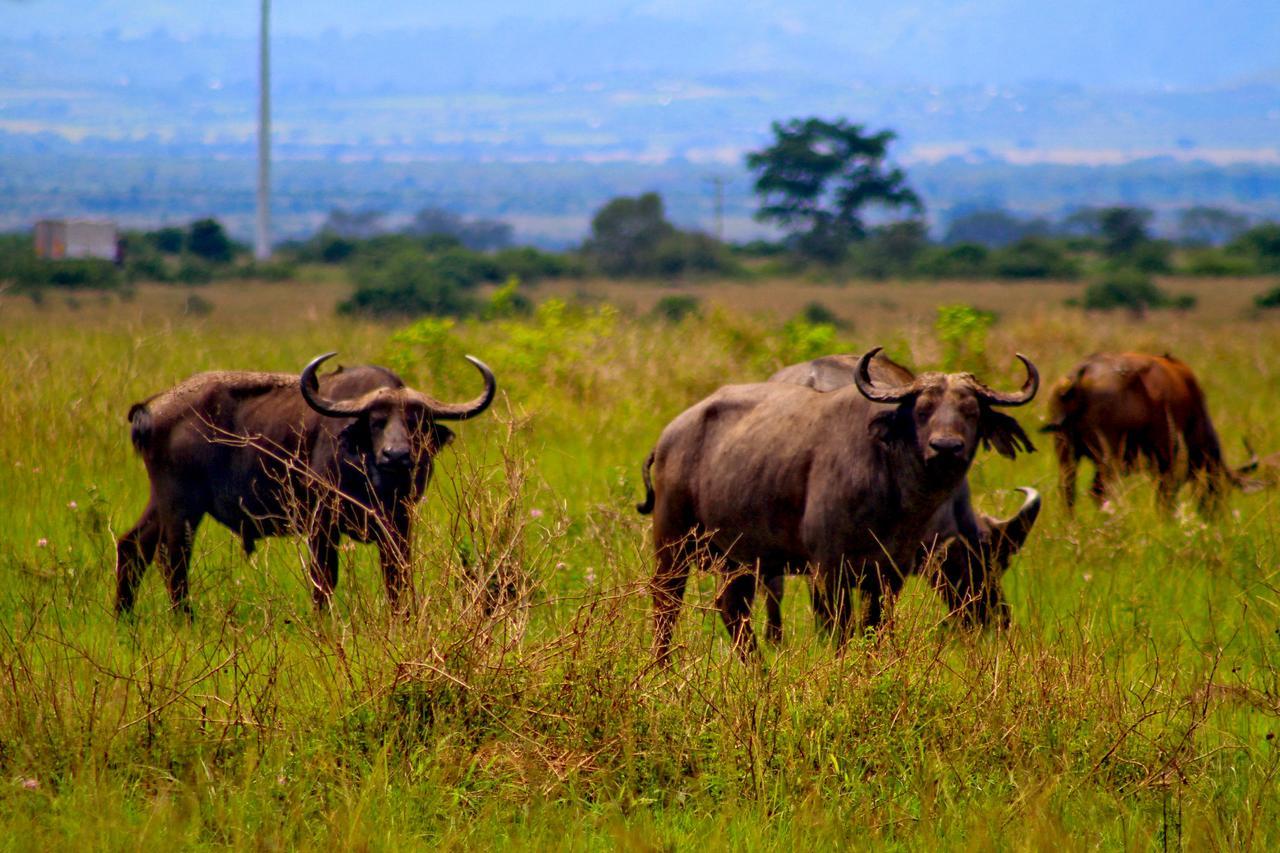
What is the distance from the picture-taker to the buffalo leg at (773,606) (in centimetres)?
723

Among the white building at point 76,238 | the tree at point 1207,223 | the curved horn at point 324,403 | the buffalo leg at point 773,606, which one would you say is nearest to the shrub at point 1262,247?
the white building at point 76,238

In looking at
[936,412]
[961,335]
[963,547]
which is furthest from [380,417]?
[961,335]

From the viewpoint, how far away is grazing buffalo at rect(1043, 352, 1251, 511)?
11273 mm

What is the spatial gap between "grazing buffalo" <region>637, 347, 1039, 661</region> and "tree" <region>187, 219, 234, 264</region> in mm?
52054

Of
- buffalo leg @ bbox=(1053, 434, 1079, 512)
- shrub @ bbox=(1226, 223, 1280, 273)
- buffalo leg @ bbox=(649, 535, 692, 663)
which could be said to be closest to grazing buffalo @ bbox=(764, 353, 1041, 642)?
buffalo leg @ bbox=(649, 535, 692, 663)

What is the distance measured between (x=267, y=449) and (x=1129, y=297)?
42808mm

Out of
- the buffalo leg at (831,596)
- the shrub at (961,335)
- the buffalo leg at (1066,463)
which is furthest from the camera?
the shrub at (961,335)

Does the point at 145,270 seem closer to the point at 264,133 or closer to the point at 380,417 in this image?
the point at 264,133

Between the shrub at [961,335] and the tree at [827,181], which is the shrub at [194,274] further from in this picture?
the shrub at [961,335]

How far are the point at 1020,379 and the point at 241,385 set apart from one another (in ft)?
33.3

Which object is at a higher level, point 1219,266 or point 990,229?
point 1219,266

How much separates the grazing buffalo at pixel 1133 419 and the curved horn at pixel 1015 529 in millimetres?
3640

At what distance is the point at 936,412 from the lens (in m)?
6.62

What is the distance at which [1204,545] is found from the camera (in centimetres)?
941
